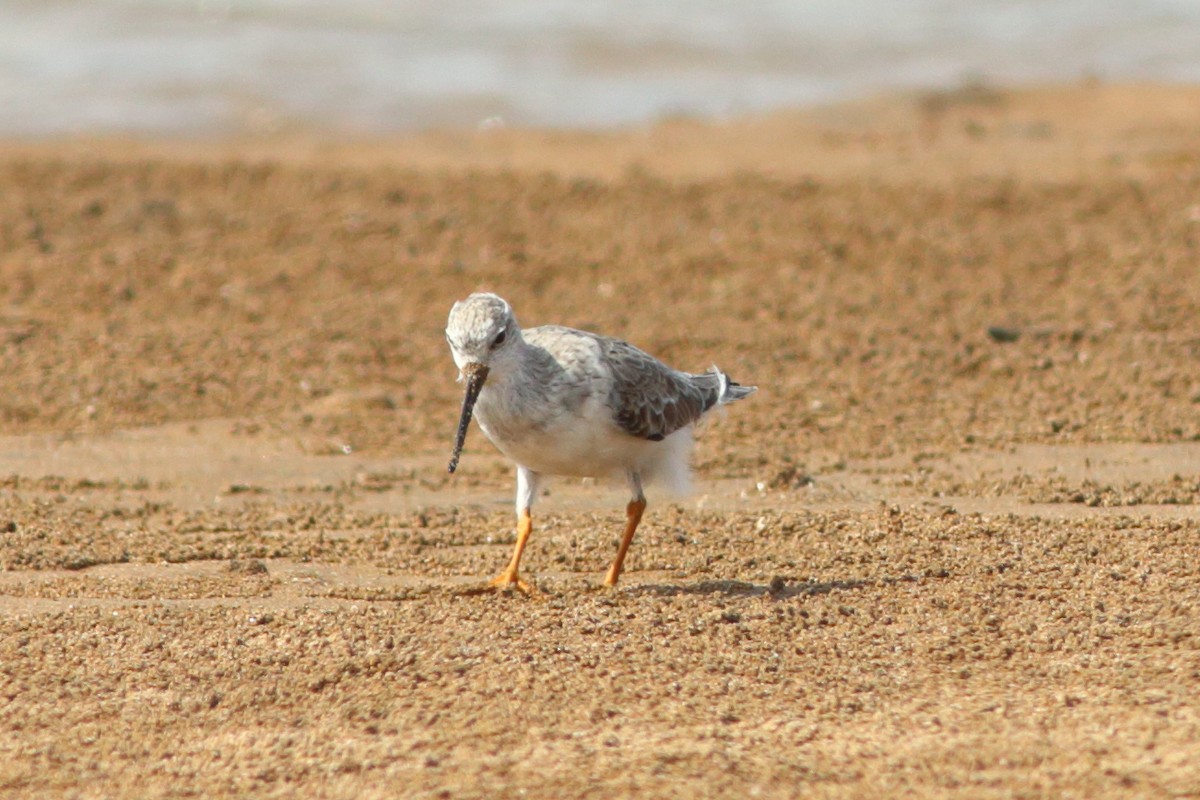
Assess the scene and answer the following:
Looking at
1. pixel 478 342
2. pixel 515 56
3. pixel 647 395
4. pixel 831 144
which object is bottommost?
pixel 647 395

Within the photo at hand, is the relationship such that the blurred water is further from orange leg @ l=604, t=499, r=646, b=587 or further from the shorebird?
orange leg @ l=604, t=499, r=646, b=587

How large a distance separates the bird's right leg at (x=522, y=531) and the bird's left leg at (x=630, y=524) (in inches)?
12.8

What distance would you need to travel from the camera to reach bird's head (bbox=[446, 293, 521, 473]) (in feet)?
20.6

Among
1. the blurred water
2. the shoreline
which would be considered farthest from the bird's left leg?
the blurred water

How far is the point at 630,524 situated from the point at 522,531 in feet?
1.41

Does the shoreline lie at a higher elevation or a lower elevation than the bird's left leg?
higher

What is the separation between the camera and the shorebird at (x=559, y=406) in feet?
20.7

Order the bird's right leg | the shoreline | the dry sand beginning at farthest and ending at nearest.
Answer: the shoreline, the bird's right leg, the dry sand

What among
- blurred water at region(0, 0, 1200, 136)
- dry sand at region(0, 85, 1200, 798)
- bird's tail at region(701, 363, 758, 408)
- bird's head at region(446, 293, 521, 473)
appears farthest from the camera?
blurred water at region(0, 0, 1200, 136)

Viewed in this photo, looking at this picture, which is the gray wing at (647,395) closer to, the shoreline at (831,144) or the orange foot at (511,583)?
the orange foot at (511,583)

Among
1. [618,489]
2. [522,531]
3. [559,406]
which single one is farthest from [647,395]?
[618,489]

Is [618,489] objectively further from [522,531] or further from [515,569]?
[515,569]

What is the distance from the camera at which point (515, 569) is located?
253 inches

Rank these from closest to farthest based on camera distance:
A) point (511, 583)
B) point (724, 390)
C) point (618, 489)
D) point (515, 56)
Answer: point (511, 583), point (724, 390), point (618, 489), point (515, 56)
